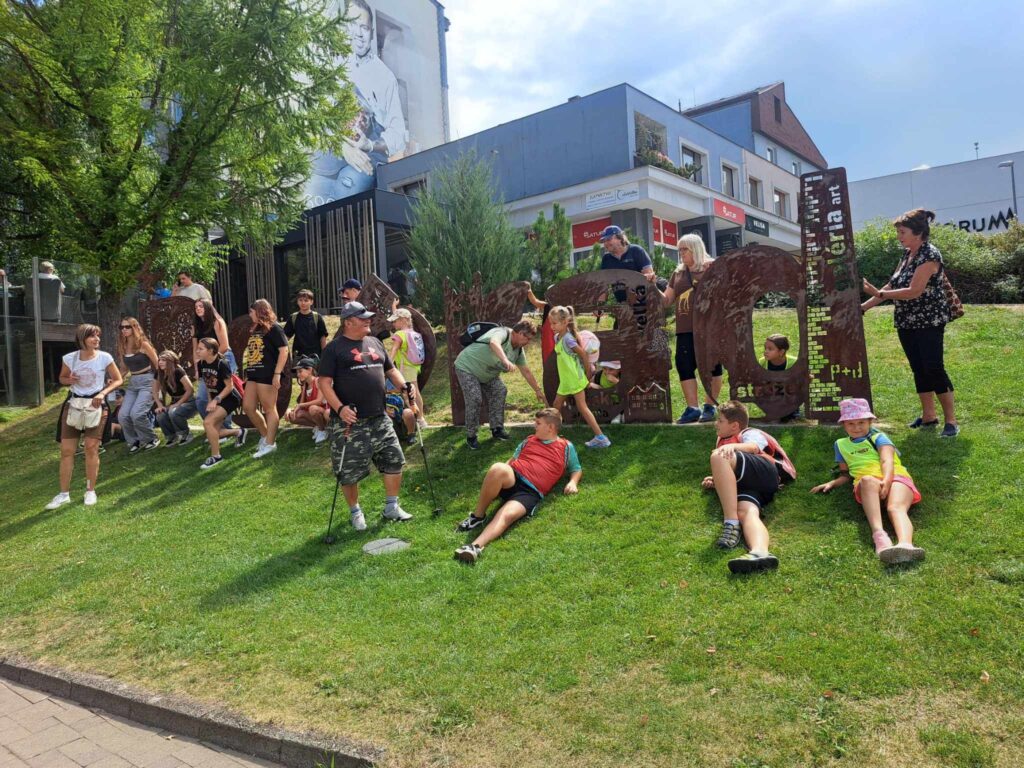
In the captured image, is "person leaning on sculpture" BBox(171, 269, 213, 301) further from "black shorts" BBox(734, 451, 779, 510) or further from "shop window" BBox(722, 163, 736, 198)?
"shop window" BBox(722, 163, 736, 198)

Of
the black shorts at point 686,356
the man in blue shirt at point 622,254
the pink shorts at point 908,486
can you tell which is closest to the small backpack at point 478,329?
the man in blue shirt at point 622,254

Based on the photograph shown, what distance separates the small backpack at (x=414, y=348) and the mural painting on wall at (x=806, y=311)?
143 inches

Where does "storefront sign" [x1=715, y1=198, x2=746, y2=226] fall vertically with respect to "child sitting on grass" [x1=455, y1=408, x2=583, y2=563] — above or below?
above

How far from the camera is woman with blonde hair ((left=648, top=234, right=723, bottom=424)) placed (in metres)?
7.69

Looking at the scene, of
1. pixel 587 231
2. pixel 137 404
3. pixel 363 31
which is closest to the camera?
pixel 137 404

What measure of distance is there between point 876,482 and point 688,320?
3.36 m

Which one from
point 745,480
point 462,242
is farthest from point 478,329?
point 462,242

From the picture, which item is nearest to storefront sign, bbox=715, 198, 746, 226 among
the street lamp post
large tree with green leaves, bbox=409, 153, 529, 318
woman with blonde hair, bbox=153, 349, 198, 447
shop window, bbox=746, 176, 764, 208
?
shop window, bbox=746, 176, 764, 208

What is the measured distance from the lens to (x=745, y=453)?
536 centimetres

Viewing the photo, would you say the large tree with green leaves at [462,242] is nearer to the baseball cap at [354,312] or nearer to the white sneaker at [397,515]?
the baseball cap at [354,312]

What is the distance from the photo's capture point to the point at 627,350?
8172 mm

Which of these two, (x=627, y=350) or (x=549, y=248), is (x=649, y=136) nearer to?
(x=549, y=248)

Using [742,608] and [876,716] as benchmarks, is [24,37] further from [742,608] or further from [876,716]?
[876,716]

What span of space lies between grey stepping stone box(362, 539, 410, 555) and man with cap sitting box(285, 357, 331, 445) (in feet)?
10.9
